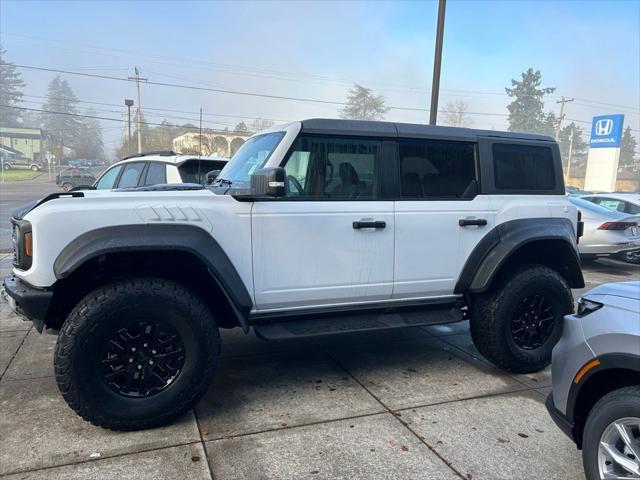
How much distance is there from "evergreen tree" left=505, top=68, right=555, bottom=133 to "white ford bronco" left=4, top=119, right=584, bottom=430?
72.8 meters

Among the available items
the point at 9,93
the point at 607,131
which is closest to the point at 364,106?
the point at 607,131

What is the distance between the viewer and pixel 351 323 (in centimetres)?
381

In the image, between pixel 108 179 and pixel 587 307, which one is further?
pixel 108 179

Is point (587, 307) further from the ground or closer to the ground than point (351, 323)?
further from the ground

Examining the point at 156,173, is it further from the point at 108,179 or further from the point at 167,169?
the point at 108,179

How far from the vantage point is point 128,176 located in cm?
827

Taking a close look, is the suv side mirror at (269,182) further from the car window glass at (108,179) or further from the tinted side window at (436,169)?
the car window glass at (108,179)

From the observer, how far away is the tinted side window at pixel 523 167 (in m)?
4.33

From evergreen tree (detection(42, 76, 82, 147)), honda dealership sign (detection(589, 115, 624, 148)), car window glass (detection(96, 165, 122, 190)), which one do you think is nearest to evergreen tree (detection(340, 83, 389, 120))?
honda dealership sign (detection(589, 115, 624, 148))

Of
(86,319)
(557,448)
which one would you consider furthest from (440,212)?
(86,319)

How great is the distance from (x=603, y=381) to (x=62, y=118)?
131 meters

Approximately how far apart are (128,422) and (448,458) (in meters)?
2.05

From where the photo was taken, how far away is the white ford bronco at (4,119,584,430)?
3018mm

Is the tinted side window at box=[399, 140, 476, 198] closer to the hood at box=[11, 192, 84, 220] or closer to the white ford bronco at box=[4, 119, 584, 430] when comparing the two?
the white ford bronco at box=[4, 119, 584, 430]
